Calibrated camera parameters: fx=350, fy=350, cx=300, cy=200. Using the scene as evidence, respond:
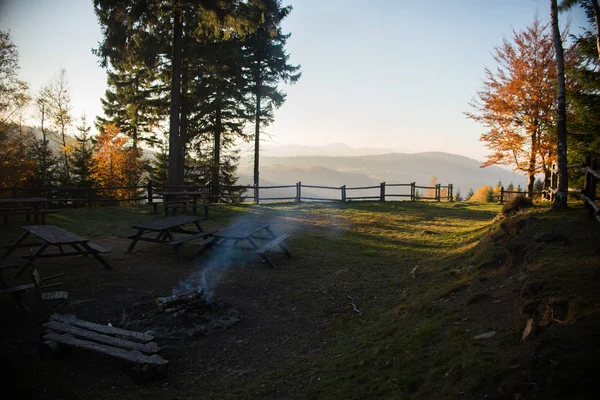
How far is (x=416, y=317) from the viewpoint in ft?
16.1

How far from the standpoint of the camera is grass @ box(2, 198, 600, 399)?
3201mm

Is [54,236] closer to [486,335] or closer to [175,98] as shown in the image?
[486,335]

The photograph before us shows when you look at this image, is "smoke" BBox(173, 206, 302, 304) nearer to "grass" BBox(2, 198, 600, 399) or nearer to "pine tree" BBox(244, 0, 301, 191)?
"grass" BBox(2, 198, 600, 399)

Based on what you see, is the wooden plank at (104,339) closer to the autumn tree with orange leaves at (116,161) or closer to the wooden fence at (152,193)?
the wooden fence at (152,193)

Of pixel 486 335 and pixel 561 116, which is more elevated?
pixel 561 116

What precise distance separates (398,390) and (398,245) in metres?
8.15

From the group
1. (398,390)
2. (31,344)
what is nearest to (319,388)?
(398,390)

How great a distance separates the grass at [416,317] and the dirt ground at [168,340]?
18 centimetres

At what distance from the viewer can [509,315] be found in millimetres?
3902

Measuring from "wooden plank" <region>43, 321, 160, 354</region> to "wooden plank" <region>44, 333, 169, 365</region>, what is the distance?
68 millimetres

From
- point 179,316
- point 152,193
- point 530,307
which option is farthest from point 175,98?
point 530,307

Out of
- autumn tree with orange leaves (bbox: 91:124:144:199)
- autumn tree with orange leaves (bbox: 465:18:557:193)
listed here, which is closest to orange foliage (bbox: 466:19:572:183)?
autumn tree with orange leaves (bbox: 465:18:557:193)

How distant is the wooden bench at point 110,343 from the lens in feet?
13.4

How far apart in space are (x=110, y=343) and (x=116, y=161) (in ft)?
97.3
